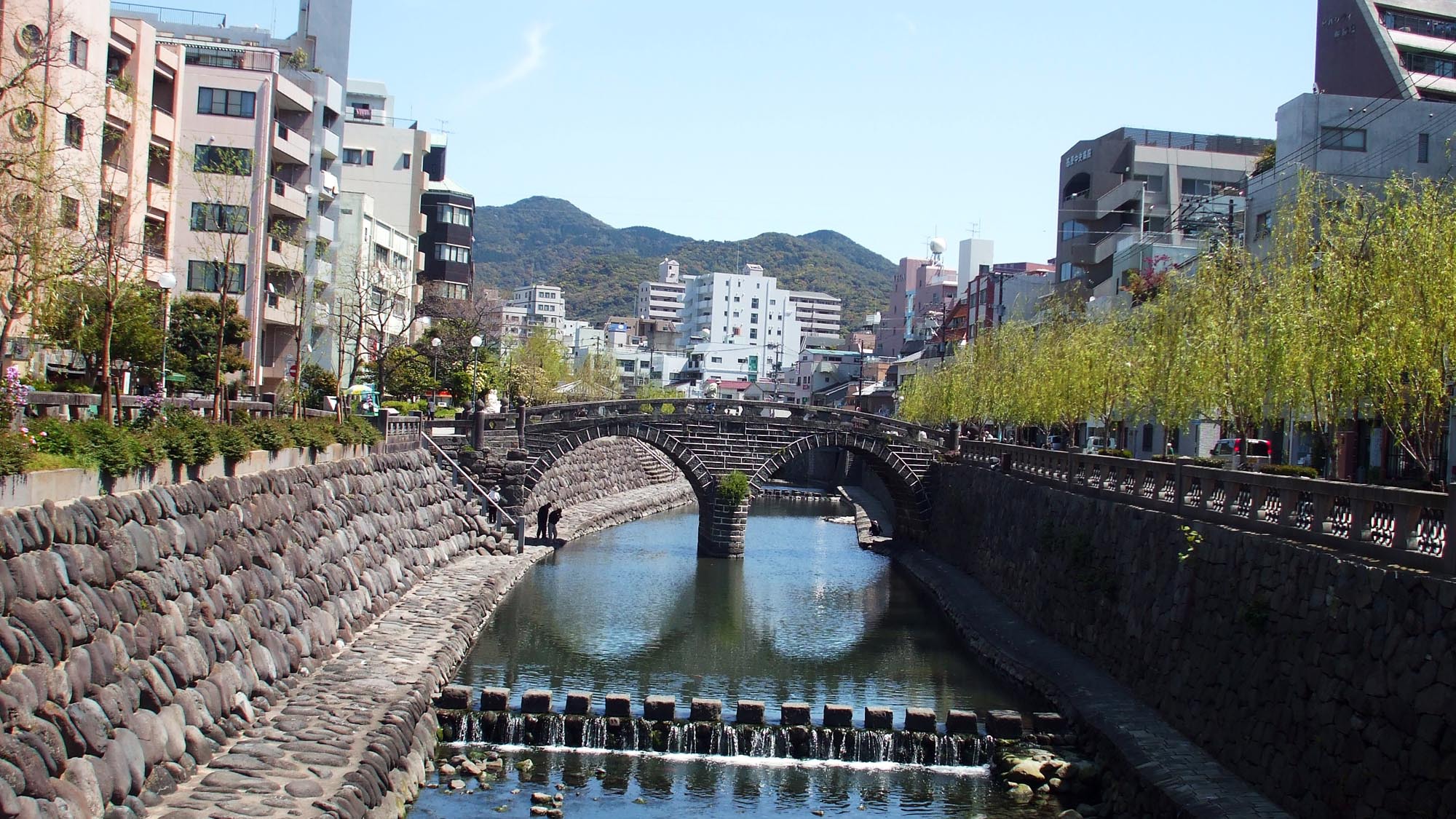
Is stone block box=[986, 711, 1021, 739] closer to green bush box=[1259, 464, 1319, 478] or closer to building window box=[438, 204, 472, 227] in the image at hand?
green bush box=[1259, 464, 1319, 478]

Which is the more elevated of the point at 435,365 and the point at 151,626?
the point at 435,365

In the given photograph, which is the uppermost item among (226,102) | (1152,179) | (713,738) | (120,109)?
(1152,179)

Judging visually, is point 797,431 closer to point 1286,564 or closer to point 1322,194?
point 1322,194

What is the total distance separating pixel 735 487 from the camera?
43.2 meters

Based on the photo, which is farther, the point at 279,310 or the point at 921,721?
the point at 279,310

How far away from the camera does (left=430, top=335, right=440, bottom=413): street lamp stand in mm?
48062

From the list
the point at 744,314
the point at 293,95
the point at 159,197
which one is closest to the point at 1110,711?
the point at 159,197

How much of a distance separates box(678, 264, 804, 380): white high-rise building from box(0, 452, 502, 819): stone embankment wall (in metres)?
118

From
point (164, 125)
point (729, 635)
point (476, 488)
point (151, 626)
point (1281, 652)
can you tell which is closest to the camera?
point (151, 626)

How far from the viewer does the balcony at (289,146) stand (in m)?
45.1

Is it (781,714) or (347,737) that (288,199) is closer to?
(781,714)

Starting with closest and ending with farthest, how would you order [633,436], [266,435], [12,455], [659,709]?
[12,455]
[659,709]
[266,435]
[633,436]

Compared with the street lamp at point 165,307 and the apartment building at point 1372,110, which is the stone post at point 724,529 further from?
the apartment building at point 1372,110

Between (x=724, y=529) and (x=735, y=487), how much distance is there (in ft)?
5.10
